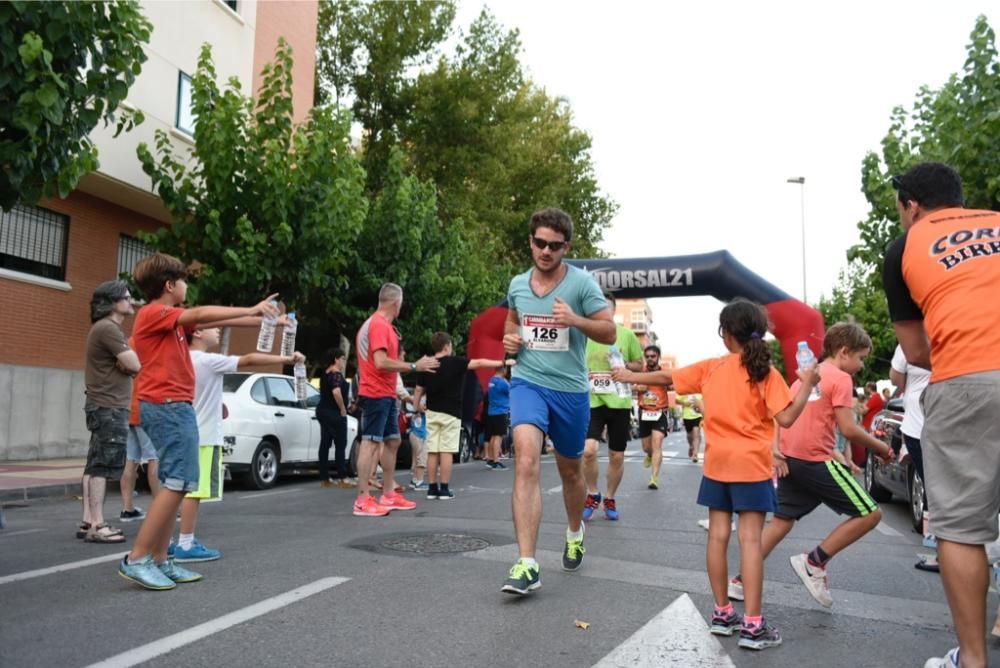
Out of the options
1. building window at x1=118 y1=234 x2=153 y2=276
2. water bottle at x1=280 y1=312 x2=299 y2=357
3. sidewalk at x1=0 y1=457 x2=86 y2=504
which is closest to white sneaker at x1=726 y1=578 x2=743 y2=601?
water bottle at x1=280 y1=312 x2=299 y2=357

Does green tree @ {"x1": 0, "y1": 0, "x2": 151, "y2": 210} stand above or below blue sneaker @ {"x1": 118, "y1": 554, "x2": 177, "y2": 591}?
above

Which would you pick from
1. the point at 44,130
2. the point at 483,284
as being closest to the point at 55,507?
the point at 44,130

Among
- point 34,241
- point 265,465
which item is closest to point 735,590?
point 265,465

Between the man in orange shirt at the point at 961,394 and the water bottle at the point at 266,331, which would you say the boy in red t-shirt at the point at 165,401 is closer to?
the water bottle at the point at 266,331

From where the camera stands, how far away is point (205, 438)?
595 cm

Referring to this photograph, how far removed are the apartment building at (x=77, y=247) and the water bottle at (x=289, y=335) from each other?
11369 millimetres

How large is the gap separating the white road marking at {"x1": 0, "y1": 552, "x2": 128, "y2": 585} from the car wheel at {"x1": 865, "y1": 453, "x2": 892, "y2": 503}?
8410 millimetres

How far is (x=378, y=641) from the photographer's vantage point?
153 inches

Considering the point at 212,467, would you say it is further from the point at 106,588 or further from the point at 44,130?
the point at 44,130

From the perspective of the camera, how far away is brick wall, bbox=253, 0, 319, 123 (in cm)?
2153

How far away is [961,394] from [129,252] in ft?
57.5

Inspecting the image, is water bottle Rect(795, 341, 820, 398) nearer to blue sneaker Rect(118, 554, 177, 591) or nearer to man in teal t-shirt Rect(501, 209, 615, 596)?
man in teal t-shirt Rect(501, 209, 615, 596)

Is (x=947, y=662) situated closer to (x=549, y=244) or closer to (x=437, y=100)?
(x=549, y=244)

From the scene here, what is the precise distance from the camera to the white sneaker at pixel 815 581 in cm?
479
